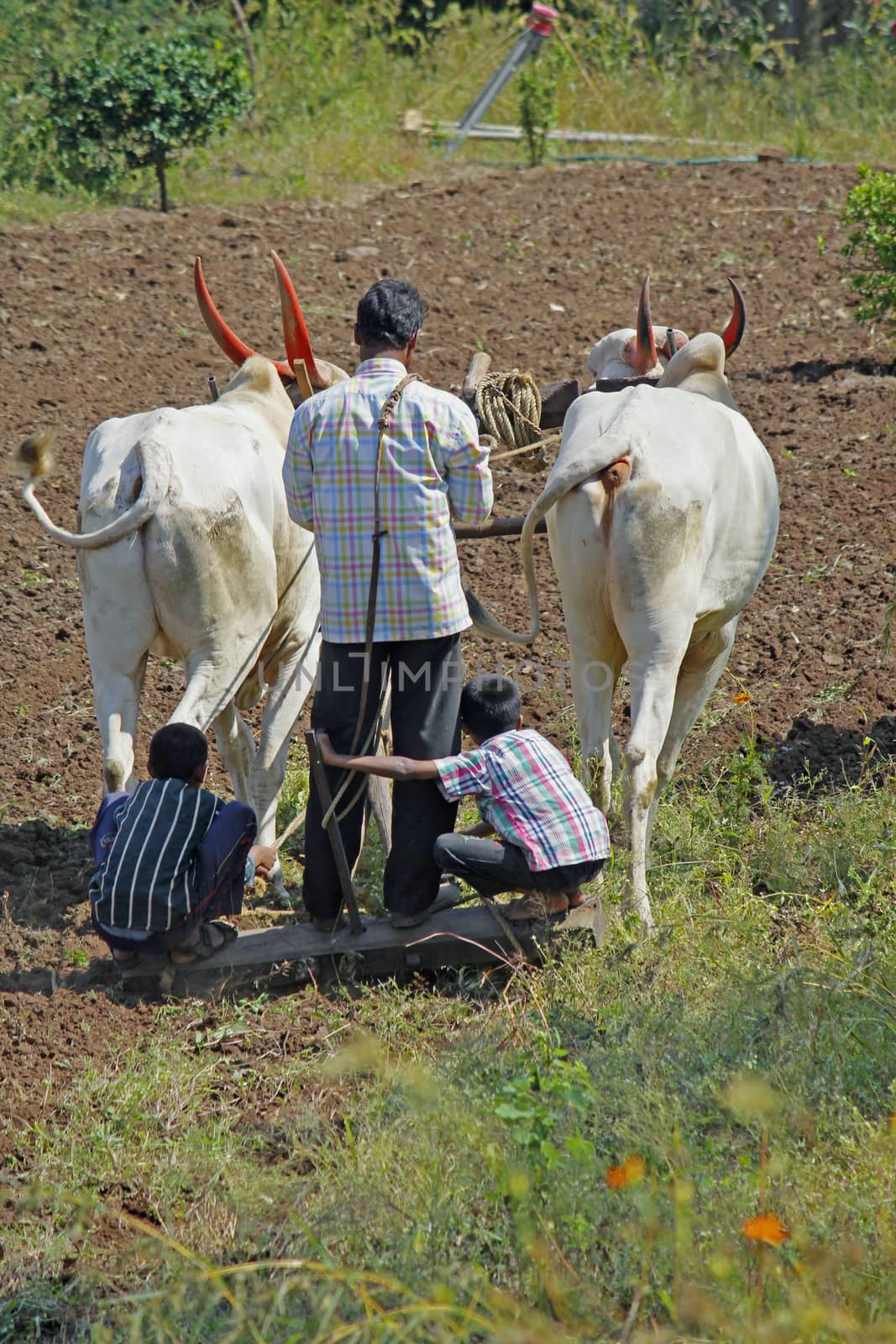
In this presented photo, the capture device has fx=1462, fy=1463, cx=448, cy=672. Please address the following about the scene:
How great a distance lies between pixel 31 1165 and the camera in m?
3.27

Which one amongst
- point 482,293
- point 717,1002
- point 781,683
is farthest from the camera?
point 482,293

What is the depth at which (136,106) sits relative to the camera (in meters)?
10.9

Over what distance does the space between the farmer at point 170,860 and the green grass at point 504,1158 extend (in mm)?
214

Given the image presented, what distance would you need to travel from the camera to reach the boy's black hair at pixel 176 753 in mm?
4062

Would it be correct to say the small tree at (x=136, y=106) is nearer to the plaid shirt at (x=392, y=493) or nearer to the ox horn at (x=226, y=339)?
the ox horn at (x=226, y=339)

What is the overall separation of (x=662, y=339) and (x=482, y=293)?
15.8 feet

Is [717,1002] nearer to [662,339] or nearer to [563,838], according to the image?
[563,838]

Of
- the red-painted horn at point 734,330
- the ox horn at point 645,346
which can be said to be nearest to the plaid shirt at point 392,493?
the ox horn at point 645,346

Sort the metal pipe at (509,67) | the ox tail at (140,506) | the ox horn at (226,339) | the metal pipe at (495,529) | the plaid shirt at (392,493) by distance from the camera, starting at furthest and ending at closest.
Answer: the metal pipe at (509,67)
the ox horn at (226,339)
the metal pipe at (495,529)
the ox tail at (140,506)
the plaid shirt at (392,493)

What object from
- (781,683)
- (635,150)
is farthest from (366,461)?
(635,150)

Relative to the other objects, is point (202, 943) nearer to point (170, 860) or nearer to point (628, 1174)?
point (170, 860)

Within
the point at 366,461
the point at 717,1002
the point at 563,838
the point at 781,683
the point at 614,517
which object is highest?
the point at 366,461

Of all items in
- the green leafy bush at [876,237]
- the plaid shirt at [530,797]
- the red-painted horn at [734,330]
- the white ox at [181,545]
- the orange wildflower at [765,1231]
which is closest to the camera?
the orange wildflower at [765,1231]

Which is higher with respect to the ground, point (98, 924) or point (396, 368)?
point (396, 368)
